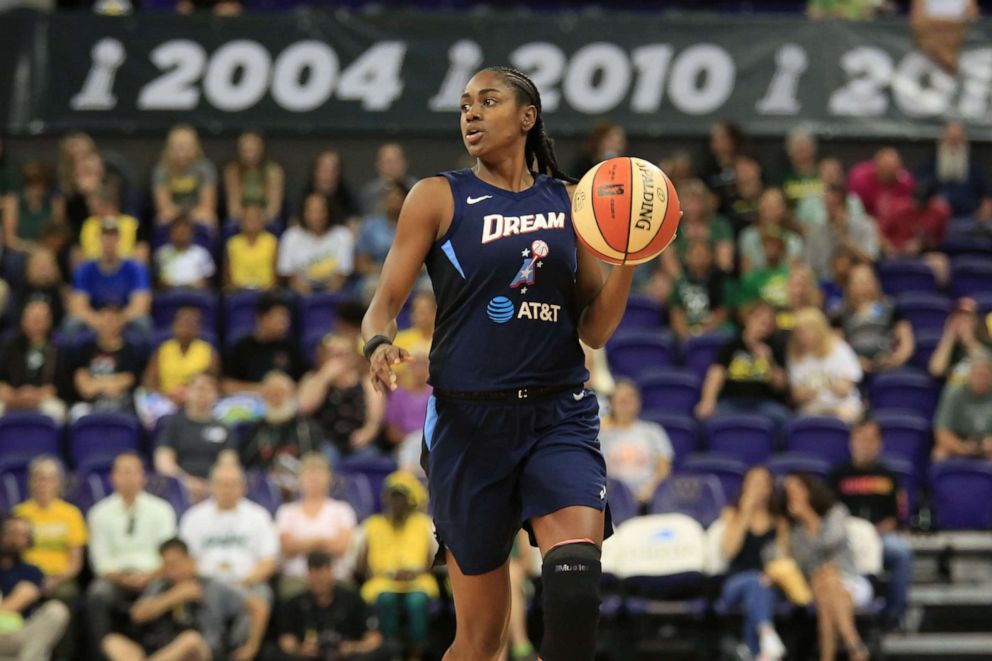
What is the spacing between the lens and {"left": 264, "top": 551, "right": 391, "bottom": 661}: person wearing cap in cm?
Result: 1025

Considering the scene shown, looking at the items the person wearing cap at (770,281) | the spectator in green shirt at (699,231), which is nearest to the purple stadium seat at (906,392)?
the person wearing cap at (770,281)

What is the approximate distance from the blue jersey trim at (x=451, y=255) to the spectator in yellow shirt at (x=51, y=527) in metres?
6.37

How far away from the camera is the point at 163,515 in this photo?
35.7 feet

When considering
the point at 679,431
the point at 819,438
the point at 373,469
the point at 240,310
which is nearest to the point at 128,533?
the point at 373,469

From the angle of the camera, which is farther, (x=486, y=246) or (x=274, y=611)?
(x=274, y=611)

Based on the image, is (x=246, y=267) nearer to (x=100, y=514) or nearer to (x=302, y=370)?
(x=302, y=370)

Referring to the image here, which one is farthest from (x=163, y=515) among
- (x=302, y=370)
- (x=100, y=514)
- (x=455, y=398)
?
(x=455, y=398)

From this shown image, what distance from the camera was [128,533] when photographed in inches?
425

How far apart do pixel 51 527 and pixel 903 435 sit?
248 inches

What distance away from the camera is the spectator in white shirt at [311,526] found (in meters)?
10.7

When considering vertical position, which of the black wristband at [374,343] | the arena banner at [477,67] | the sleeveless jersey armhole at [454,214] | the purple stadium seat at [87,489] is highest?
the arena banner at [477,67]

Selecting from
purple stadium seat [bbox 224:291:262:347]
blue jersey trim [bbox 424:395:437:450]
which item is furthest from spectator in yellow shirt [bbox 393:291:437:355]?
blue jersey trim [bbox 424:395:437:450]

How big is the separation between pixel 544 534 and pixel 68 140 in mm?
10115

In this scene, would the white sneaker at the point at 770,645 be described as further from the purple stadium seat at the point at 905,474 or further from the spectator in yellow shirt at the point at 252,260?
the spectator in yellow shirt at the point at 252,260
